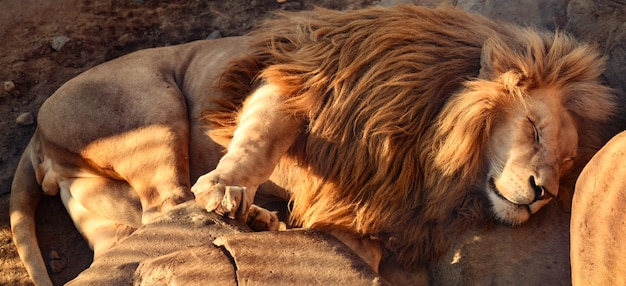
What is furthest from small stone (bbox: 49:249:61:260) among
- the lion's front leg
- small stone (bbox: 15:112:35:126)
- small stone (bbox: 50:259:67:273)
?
the lion's front leg

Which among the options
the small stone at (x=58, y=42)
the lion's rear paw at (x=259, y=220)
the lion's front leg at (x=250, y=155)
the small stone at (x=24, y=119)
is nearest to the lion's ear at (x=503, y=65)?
the lion's front leg at (x=250, y=155)

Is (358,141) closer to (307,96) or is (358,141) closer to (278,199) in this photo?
(307,96)

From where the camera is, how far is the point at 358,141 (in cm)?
285

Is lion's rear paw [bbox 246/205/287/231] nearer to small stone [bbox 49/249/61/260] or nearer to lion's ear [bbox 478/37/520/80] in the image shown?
lion's ear [bbox 478/37/520/80]

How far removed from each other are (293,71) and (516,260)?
112cm

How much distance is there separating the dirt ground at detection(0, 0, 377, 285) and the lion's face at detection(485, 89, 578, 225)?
1742mm

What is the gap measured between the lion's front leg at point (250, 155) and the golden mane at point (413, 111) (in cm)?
6

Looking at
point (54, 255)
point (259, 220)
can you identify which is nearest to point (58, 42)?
point (54, 255)

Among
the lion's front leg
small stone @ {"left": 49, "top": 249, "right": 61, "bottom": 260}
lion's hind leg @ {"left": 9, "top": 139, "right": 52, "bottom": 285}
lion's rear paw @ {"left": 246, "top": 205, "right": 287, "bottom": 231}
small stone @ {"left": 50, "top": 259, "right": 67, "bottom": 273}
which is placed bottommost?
small stone @ {"left": 50, "top": 259, "right": 67, "bottom": 273}

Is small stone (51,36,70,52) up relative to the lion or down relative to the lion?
down

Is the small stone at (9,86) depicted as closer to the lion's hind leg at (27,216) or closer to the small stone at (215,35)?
the lion's hind leg at (27,216)

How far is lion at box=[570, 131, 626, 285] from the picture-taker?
7.14 ft

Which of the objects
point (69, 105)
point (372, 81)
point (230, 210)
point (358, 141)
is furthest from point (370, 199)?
point (69, 105)

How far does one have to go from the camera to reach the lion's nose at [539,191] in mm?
2609
